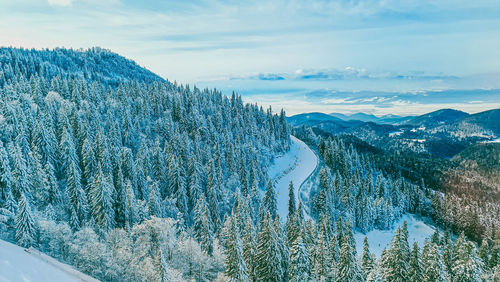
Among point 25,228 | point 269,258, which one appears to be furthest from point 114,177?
point 269,258

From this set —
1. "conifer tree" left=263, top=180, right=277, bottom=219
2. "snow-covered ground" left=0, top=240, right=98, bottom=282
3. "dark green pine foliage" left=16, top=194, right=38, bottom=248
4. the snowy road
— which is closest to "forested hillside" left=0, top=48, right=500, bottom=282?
"dark green pine foliage" left=16, top=194, right=38, bottom=248

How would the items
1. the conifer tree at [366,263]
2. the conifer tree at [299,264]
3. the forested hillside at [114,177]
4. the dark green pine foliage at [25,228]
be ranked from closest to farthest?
1. the dark green pine foliage at [25,228]
2. the forested hillside at [114,177]
3. the conifer tree at [299,264]
4. the conifer tree at [366,263]

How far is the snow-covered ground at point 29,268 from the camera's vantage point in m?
28.3

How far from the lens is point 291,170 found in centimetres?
13588

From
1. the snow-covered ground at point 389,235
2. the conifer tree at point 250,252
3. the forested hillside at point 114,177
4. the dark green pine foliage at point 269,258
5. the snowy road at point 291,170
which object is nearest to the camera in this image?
the forested hillside at point 114,177

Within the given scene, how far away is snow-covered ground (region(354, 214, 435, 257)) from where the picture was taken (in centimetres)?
9456

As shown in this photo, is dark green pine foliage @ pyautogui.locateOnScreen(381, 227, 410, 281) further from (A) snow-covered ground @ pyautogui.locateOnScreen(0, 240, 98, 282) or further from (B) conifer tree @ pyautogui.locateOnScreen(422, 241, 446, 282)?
(A) snow-covered ground @ pyautogui.locateOnScreen(0, 240, 98, 282)

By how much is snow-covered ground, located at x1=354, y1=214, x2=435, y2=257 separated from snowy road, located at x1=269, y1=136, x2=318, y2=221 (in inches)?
964

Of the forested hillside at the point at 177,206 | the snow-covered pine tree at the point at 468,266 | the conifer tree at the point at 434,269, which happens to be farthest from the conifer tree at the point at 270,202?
the snow-covered pine tree at the point at 468,266

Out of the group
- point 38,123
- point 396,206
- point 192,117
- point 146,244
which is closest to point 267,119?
point 192,117

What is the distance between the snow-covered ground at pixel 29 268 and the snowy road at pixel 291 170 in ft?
221

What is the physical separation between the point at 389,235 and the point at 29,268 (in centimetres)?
10925

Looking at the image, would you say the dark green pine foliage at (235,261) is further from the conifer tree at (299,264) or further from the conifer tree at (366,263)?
the conifer tree at (366,263)

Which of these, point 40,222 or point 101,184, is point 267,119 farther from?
point 40,222
